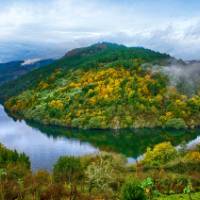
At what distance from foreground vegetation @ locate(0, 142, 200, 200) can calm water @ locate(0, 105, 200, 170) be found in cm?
3069

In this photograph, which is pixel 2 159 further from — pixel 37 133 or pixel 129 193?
pixel 37 133

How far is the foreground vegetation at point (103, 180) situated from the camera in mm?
44531

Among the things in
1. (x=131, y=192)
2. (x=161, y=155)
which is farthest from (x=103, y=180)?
(x=161, y=155)

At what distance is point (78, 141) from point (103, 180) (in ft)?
340

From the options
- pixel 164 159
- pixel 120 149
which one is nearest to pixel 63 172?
pixel 164 159

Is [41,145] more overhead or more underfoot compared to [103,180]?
more underfoot

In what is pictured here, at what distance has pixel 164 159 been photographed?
364 feet

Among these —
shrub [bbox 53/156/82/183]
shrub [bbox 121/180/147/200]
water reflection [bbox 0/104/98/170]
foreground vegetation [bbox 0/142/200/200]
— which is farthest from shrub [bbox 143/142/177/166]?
shrub [bbox 121/180/147/200]

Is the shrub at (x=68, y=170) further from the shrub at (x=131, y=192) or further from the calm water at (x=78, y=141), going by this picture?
the calm water at (x=78, y=141)

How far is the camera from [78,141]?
17325cm

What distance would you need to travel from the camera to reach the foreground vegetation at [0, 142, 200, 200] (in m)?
44.5

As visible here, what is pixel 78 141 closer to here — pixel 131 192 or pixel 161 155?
pixel 161 155

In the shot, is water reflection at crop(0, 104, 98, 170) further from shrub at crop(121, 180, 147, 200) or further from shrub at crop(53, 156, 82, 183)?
shrub at crop(121, 180, 147, 200)

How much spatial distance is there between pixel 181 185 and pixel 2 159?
3939cm
